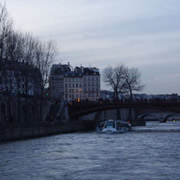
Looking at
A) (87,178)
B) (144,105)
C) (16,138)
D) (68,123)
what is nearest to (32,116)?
→ (68,123)

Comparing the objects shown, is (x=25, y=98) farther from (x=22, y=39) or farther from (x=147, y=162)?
(x=147, y=162)

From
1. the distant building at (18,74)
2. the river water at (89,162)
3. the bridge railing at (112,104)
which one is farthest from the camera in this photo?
the bridge railing at (112,104)

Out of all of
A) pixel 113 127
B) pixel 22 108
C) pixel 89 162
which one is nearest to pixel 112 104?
pixel 113 127

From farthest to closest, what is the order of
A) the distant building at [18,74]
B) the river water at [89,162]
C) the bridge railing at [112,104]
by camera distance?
1. the bridge railing at [112,104]
2. the distant building at [18,74]
3. the river water at [89,162]

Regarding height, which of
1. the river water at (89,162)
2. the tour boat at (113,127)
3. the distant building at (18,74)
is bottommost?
the river water at (89,162)

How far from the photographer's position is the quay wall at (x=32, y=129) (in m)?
45.9

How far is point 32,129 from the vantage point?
5278cm

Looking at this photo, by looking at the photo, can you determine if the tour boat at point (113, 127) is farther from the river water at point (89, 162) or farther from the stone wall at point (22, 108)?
the river water at point (89, 162)

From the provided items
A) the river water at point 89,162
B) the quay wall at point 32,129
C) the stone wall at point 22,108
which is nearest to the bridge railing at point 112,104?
the quay wall at point 32,129

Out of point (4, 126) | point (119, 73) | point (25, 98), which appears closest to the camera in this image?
point (4, 126)

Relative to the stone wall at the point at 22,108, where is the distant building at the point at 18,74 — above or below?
above

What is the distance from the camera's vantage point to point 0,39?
45.8 m

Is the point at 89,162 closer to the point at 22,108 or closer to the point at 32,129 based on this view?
the point at 32,129

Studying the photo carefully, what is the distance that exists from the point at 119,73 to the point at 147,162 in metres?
70.1
